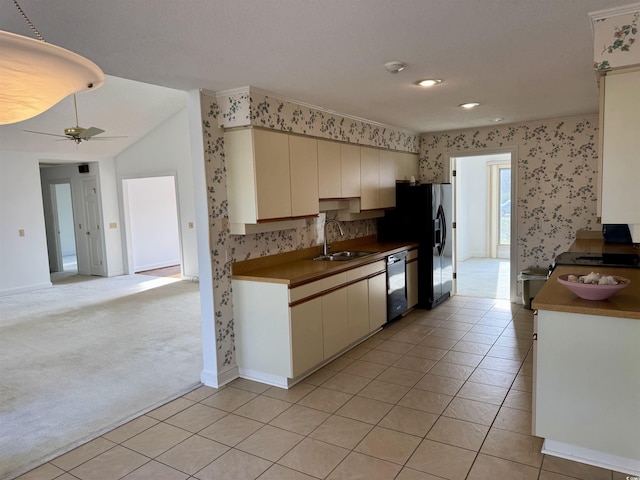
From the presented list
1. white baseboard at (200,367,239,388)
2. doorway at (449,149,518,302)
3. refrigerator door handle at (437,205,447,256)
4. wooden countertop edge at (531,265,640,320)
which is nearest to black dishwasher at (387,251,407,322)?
refrigerator door handle at (437,205,447,256)

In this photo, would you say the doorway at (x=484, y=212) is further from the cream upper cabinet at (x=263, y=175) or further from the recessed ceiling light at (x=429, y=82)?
the cream upper cabinet at (x=263, y=175)

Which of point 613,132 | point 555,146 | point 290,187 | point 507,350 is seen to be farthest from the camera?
point 555,146

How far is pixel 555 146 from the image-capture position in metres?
5.33

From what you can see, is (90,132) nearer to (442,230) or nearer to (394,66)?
(394,66)

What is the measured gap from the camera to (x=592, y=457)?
7.65 ft

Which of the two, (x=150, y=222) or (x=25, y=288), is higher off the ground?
(x=150, y=222)

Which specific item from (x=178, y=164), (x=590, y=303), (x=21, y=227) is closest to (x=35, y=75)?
(x=590, y=303)

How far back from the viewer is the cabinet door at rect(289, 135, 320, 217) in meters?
3.72

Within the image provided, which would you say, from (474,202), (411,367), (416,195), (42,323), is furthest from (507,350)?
(474,202)

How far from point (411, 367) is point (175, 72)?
293cm

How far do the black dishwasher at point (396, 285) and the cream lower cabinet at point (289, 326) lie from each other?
2.84 ft

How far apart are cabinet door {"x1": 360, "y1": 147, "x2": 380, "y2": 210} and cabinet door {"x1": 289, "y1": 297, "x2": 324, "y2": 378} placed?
1.65 m

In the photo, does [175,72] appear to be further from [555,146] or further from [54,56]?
[555,146]

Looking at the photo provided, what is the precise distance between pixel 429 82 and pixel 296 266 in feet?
6.21
